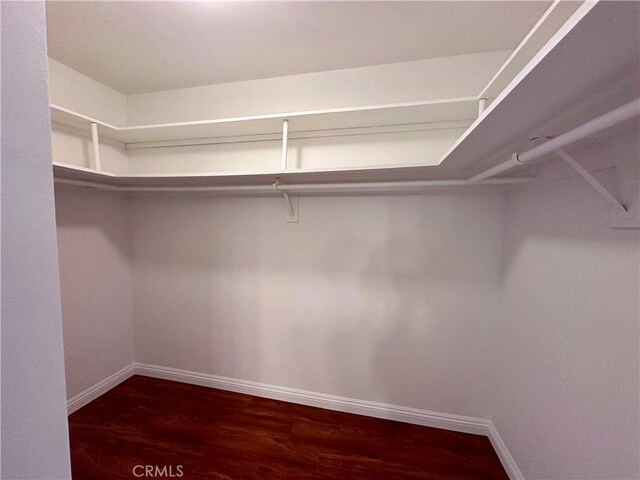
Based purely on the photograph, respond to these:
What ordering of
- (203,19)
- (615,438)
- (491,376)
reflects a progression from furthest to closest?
(491,376), (203,19), (615,438)

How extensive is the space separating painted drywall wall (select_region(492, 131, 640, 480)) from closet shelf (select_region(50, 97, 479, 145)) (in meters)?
0.64

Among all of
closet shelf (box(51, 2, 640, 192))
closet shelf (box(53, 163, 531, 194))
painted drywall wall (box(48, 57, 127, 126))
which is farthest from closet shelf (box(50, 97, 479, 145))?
closet shelf (box(53, 163, 531, 194))

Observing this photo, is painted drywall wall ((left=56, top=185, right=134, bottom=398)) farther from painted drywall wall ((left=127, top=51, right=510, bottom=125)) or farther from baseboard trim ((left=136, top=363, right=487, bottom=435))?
painted drywall wall ((left=127, top=51, right=510, bottom=125))

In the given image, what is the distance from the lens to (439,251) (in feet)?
5.69

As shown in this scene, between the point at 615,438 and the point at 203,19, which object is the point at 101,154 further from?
the point at 615,438

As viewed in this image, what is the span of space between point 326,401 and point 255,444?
0.57m

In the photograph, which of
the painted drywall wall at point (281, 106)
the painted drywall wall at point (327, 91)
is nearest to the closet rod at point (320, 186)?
the painted drywall wall at point (281, 106)

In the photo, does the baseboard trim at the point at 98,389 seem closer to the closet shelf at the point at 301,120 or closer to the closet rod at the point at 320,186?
the closet rod at the point at 320,186

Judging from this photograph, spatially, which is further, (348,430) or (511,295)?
Result: (348,430)

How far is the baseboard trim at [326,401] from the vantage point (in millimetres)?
1746

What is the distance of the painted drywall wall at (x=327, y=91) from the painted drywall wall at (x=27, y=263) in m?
1.57

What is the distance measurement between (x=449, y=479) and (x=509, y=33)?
2499 mm

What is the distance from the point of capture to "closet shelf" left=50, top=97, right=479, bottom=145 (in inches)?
55.0

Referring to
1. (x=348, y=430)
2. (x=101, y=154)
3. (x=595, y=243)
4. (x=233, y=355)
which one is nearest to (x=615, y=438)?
(x=595, y=243)
